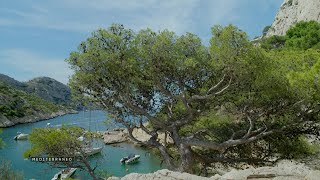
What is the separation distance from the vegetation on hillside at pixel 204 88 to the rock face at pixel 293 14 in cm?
6284

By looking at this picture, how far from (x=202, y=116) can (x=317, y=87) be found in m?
5.62

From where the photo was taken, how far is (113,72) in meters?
16.6

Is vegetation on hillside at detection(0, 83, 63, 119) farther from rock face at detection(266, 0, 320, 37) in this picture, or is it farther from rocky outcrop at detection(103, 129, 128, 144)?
rock face at detection(266, 0, 320, 37)

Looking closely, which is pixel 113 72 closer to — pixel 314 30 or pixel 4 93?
pixel 314 30

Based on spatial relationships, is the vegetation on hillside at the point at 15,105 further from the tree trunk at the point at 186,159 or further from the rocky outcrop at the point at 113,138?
the tree trunk at the point at 186,159

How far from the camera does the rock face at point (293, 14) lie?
77.3m

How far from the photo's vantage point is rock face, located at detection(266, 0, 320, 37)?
77.3 metres

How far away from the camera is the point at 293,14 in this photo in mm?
88312

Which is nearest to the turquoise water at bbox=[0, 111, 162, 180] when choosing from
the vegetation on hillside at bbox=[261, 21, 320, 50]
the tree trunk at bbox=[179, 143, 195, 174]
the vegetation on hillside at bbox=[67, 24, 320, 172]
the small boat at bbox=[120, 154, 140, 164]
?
the small boat at bbox=[120, 154, 140, 164]

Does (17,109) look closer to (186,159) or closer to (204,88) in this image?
(186,159)

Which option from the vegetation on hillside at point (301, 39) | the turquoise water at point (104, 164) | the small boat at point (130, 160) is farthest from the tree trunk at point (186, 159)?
the vegetation on hillside at point (301, 39)

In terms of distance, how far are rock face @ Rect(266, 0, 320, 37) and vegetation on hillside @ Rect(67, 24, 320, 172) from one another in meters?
62.8

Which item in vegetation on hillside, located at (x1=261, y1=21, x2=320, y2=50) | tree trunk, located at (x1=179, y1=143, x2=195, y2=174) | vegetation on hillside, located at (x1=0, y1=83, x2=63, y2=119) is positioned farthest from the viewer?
vegetation on hillside, located at (x1=0, y1=83, x2=63, y2=119)

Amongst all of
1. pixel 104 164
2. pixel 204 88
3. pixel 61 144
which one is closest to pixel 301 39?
pixel 104 164
